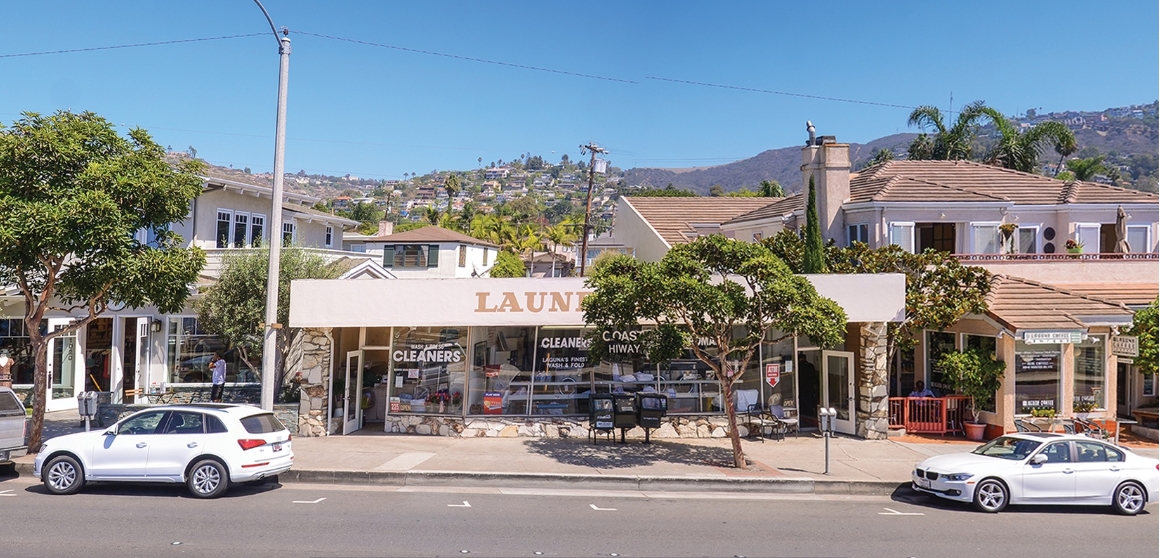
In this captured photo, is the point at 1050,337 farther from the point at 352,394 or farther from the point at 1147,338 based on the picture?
→ the point at 352,394

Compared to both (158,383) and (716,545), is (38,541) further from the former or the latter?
(158,383)

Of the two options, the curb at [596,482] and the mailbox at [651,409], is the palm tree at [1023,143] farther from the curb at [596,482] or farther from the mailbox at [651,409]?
the curb at [596,482]

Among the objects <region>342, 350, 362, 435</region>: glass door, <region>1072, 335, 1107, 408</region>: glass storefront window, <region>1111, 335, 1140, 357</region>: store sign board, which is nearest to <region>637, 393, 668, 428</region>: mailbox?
<region>342, 350, 362, 435</region>: glass door

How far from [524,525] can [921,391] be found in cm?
1367

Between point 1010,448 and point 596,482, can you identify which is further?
point 596,482

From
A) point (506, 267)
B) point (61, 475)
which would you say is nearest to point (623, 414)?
point (61, 475)

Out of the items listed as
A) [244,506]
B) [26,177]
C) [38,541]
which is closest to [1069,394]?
[244,506]

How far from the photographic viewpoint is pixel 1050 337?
62.6 ft

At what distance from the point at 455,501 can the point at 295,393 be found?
8.17m

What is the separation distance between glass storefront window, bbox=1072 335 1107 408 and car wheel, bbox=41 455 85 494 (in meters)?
21.6

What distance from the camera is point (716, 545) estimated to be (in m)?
10.6

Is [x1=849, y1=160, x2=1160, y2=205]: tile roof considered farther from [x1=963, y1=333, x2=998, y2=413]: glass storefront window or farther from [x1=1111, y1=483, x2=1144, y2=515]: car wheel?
[x1=1111, y1=483, x2=1144, y2=515]: car wheel

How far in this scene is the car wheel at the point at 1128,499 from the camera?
43.9ft

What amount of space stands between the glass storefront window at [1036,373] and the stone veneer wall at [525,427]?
7320mm
